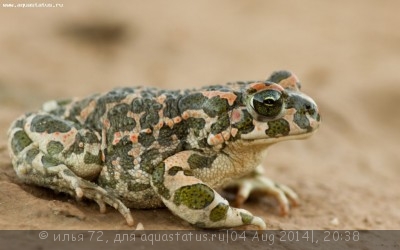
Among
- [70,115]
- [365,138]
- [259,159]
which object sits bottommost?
[365,138]

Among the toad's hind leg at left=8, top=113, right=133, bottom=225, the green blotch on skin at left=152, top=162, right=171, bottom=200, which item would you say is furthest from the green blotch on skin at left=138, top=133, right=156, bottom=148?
the toad's hind leg at left=8, top=113, right=133, bottom=225

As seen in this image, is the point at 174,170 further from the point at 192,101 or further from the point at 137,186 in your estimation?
the point at 192,101

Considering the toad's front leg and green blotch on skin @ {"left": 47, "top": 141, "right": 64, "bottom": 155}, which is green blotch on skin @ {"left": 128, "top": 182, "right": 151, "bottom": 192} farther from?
green blotch on skin @ {"left": 47, "top": 141, "right": 64, "bottom": 155}

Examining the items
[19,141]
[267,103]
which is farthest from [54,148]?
[267,103]

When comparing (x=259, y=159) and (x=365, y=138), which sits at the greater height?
(x=259, y=159)

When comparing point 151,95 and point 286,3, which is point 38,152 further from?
point 286,3

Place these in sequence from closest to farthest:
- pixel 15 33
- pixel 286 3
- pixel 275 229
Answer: pixel 275 229 → pixel 15 33 → pixel 286 3

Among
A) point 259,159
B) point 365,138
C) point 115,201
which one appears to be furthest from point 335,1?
point 115,201

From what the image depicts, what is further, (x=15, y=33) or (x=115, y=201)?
(x=15, y=33)

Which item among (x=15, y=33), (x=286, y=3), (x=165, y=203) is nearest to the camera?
(x=165, y=203)
